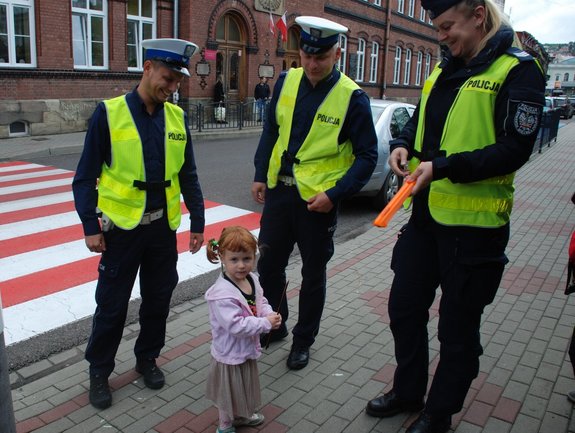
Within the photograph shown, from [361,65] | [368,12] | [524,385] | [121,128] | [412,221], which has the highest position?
[368,12]

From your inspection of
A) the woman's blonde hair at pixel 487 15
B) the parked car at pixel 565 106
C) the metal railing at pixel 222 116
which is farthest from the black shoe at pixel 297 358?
the parked car at pixel 565 106

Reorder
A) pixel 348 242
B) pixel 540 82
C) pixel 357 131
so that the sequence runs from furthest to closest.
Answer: pixel 348 242 → pixel 357 131 → pixel 540 82

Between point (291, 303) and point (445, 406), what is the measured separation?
7.17ft

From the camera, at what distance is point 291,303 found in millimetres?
4945

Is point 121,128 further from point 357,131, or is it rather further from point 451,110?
point 451,110

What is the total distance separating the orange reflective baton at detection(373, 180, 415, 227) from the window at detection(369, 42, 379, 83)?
101 feet

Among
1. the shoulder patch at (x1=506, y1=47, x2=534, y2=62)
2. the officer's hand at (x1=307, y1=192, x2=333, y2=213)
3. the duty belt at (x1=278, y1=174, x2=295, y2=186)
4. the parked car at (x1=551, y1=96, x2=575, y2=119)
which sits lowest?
the officer's hand at (x1=307, y1=192, x2=333, y2=213)

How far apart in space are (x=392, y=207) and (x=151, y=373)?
1.94 metres

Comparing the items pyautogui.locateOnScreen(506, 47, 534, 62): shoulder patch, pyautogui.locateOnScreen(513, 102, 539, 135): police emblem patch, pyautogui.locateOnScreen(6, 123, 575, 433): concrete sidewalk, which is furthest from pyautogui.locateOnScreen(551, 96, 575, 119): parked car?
pyautogui.locateOnScreen(513, 102, 539, 135): police emblem patch

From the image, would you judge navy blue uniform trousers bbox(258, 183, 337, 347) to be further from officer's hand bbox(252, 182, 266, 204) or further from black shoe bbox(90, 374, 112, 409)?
black shoe bbox(90, 374, 112, 409)

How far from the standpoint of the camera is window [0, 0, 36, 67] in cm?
1439

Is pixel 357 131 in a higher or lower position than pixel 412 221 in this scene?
higher

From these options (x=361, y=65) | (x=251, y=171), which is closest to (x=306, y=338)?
(x=251, y=171)

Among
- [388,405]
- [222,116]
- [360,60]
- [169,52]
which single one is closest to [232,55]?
[222,116]
